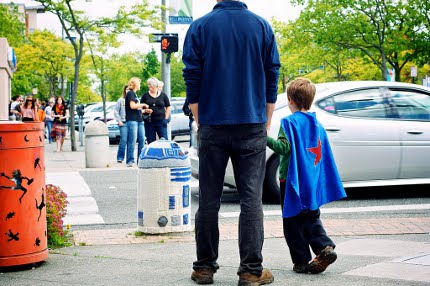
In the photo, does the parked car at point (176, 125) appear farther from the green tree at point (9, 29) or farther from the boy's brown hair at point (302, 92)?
the boy's brown hair at point (302, 92)

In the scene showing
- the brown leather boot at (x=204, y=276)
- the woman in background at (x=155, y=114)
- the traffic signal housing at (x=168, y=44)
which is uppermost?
the traffic signal housing at (x=168, y=44)

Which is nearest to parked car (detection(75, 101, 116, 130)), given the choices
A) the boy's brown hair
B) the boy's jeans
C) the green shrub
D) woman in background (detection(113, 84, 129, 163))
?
woman in background (detection(113, 84, 129, 163))

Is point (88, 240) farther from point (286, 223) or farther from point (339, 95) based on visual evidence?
point (339, 95)

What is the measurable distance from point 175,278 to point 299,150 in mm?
1280

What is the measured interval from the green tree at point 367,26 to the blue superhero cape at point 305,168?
33674mm

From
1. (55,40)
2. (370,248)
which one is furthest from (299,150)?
(55,40)

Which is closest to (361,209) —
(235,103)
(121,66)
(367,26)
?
(235,103)

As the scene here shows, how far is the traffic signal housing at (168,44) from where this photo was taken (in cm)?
1952

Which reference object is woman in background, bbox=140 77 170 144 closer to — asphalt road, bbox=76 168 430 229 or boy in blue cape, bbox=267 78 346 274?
asphalt road, bbox=76 168 430 229

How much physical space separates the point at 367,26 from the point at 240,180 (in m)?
35.2

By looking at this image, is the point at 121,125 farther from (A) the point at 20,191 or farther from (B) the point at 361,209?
(A) the point at 20,191

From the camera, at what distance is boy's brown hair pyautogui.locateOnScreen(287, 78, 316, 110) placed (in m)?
5.81

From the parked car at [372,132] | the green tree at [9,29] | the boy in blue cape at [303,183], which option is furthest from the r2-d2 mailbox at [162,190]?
the green tree at [9,29]

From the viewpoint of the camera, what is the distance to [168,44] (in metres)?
19.5
